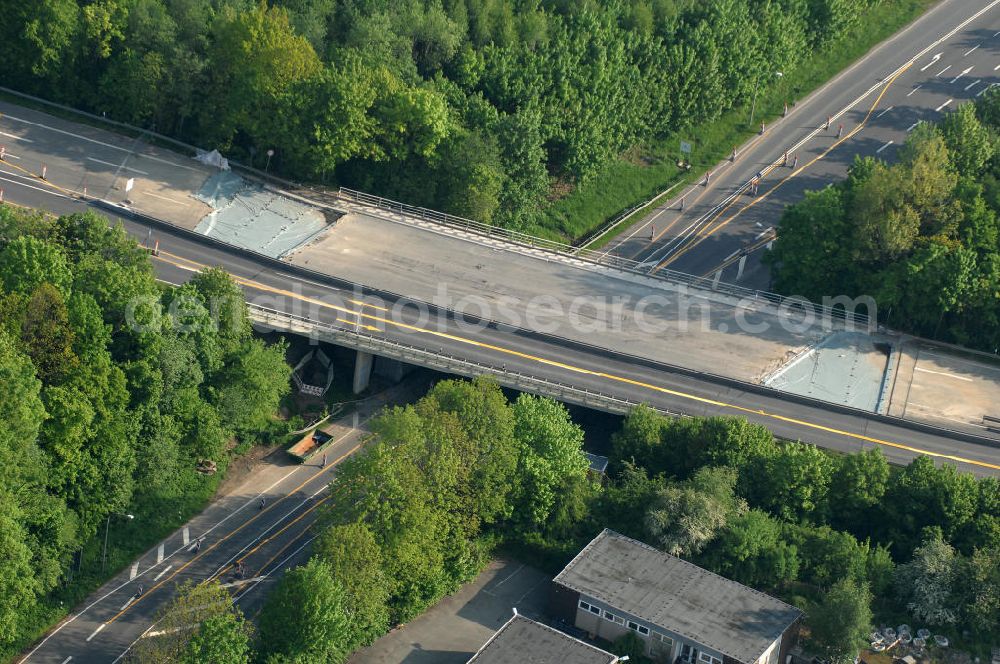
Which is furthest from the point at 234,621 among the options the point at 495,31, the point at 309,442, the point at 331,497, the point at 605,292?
the point at 495,31

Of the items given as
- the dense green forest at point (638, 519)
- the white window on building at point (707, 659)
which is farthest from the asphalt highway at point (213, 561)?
the white window on building at point (707, 659)

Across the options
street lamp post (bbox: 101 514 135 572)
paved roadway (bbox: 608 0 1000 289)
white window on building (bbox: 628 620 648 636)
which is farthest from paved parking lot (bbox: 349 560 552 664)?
paved roadway (bbox: 608 0 1000 289)

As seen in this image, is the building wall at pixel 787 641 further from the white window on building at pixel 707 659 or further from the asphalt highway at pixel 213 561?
the asphalt highway at pixel 213 561

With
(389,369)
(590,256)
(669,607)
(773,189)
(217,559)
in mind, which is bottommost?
(217,559)

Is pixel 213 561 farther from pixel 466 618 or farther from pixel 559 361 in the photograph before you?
pixel 559 361

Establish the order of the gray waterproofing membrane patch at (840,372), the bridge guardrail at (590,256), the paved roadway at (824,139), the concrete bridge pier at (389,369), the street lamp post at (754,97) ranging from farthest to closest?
the street lamp post at (754,97), the paved roadway at (824,139), the bridge guardrail at (590,256), the concrete bridge pier at (389,369), the gray waterproofing membrane patch at (840,372)

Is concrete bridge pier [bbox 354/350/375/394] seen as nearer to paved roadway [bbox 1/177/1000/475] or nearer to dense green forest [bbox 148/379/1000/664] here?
paved roadway [bbox 1/177/1000/475]

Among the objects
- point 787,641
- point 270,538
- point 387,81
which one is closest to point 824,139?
Result: point 387,81
